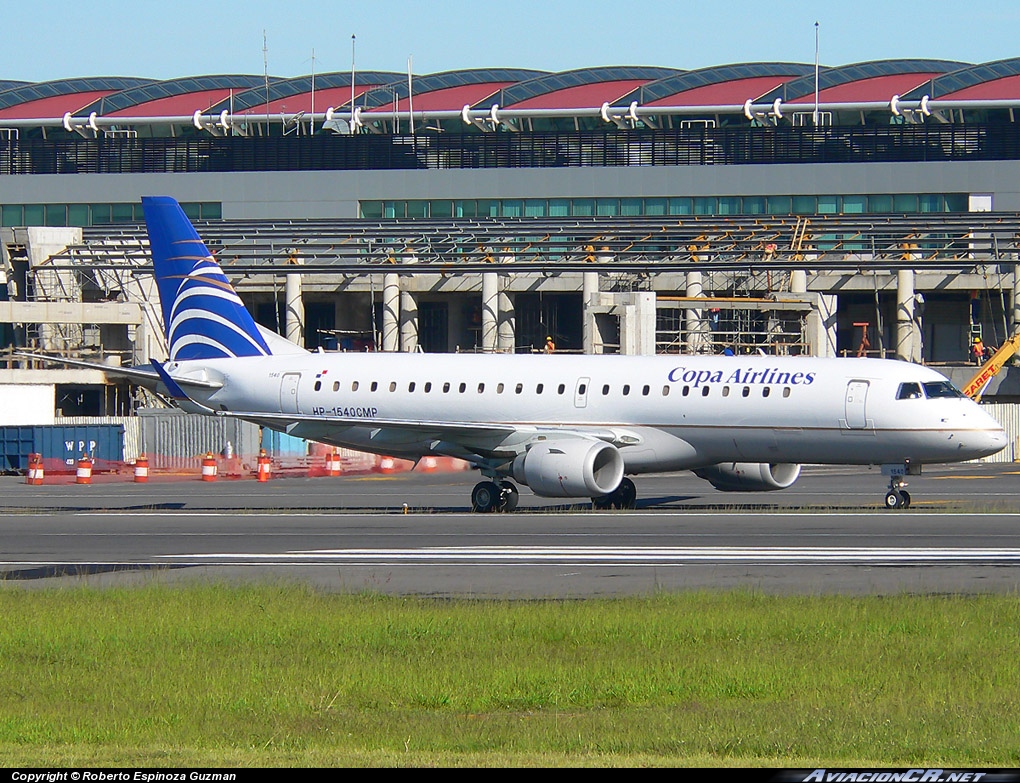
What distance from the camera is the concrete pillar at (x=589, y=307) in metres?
60.5

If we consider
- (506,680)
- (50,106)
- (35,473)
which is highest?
(50,106)

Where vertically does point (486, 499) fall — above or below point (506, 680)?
below

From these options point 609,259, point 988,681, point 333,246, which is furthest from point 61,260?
point 988,681

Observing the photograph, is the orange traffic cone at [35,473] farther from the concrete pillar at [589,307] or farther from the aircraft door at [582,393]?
the concrete pillar at [589,307]

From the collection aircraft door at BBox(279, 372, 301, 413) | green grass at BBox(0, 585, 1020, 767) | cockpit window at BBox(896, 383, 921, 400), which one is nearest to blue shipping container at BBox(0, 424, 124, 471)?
aircraft door at BBox(279, 372, 301, 413)

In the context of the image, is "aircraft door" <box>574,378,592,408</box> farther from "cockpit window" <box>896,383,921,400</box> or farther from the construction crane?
the construction crane

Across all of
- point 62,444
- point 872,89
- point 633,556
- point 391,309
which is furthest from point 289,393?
point 872,89

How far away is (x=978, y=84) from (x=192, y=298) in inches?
2182

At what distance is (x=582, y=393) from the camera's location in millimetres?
33812

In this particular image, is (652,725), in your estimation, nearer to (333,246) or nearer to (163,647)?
(163,647)

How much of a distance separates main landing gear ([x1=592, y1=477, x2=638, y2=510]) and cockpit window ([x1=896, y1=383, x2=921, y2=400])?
646 centimetres

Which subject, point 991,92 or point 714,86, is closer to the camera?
point 991,92

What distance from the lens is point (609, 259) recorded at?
218 ft

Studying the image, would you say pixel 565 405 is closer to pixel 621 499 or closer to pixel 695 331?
pixel 621 499
